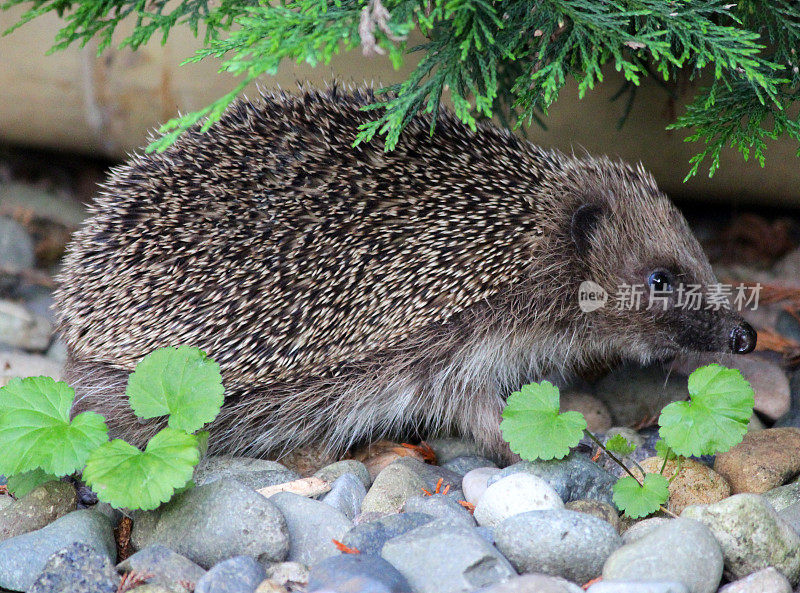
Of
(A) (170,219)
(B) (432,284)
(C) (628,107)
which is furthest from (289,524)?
(C) (628,107)

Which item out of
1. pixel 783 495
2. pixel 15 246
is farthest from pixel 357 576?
pixel 15 246

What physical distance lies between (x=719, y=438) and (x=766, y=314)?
270 cm

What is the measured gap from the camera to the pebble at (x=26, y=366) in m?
5.13

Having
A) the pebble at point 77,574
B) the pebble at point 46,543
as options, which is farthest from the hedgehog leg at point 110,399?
the pebble at point 77,574

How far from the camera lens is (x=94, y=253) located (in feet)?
13.7

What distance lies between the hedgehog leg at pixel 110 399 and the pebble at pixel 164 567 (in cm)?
134

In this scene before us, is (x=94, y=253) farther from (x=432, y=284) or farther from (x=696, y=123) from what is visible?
(x=696, y=123)

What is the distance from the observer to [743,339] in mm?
4094

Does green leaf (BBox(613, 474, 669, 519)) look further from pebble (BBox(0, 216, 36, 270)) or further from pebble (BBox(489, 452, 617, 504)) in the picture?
pebble (BBox(0, 216, 36, 270))

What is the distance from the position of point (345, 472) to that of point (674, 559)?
175 cm

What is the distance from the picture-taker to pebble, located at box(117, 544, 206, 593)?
2.77m

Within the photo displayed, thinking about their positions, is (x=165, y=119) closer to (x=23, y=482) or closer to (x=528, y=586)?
(x=23, y=482)

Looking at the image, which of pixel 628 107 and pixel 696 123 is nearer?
pixel 696 123

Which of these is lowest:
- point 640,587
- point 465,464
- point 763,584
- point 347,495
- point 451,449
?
point 451,449
